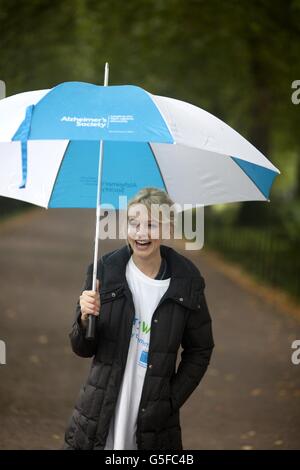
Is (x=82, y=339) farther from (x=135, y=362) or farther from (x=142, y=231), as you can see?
(x=142, y=231)

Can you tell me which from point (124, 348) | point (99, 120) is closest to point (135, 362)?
point (124, 348)

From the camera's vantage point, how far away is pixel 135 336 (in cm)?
393

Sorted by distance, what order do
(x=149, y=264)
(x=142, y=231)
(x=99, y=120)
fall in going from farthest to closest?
(x=149, y=264)
(x=142, y=231)
(x=99, y=120)

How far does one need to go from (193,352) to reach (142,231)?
69 cm

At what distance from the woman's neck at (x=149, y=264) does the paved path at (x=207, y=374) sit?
3.13 metres

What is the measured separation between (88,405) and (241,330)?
880 centimetres

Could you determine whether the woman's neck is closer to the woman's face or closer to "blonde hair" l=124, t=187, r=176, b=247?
the woman's face

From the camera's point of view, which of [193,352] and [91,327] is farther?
[193,352]

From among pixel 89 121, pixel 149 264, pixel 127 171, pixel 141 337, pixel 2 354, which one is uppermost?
pixel 2 354

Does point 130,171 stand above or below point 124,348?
above

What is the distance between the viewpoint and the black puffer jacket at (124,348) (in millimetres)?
3875

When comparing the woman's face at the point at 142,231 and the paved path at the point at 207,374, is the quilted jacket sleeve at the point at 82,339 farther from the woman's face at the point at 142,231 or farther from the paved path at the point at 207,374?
the paved path at the point at 207,374

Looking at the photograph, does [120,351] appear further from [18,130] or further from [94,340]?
[18,130]

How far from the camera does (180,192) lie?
4648mm
